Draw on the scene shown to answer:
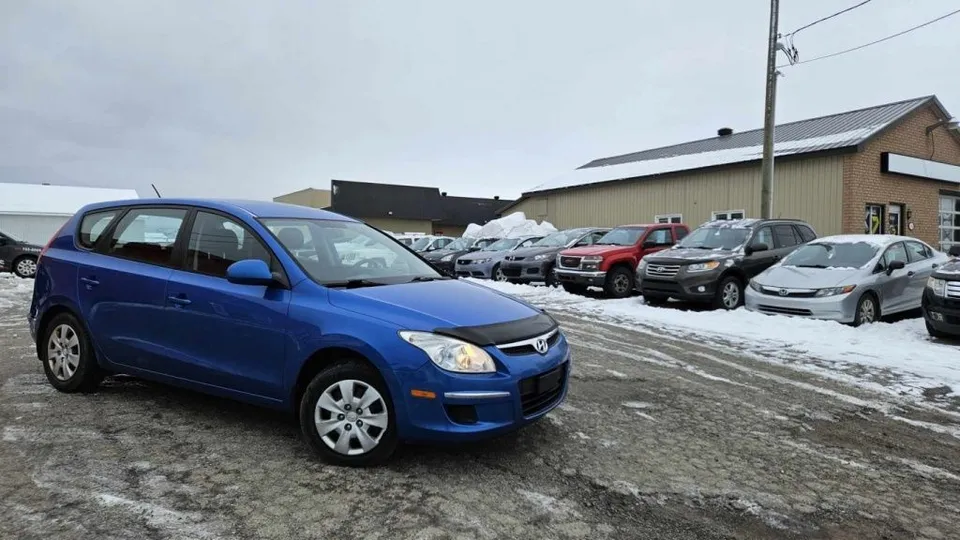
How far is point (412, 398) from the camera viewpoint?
3518 millimetres

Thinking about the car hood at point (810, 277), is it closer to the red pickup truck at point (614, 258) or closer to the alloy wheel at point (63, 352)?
the red pickup truck at point (614, 258)

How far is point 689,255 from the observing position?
462 inches

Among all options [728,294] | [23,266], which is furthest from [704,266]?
[23,266]

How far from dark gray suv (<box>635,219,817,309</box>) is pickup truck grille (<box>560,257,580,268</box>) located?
2.02m

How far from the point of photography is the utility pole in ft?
50.5

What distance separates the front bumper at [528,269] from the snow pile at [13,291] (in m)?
10.6

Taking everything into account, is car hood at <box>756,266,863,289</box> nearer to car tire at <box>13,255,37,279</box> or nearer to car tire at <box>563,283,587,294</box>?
car tire at <box>563,283,587,294</box>

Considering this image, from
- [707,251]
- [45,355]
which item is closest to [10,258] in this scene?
[45,355]

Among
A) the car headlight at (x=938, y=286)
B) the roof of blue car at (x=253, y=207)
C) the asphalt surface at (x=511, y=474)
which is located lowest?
the asphalt surface at (x=511, y=474)

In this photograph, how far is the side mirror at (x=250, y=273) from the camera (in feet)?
12.8

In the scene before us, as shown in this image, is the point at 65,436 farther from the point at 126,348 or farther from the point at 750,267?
the point at 750,267

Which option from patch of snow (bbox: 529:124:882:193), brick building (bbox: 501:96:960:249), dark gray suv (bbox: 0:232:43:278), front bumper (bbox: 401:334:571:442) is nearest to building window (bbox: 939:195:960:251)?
brick building (bbox: 501:96:960:249)

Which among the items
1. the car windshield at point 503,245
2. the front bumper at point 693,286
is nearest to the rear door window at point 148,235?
the front bumper at point 693,286

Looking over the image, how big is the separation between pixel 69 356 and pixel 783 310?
375 inches
